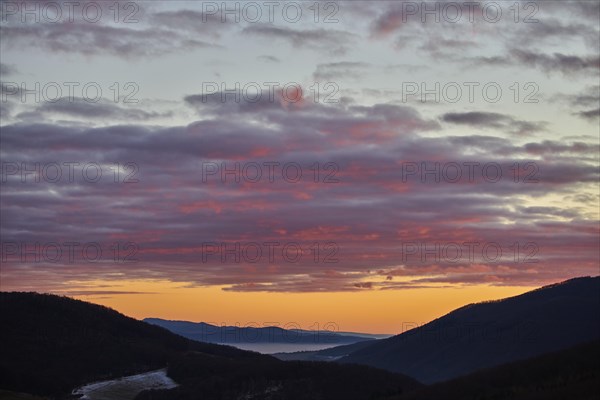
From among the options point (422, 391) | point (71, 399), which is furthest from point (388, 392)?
point (71, 399)

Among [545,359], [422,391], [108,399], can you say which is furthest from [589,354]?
[108,399]

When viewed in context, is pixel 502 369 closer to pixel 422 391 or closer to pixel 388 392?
pixel 422 391

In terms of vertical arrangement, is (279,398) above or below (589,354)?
below

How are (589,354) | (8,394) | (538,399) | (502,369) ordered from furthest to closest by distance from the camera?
1. (8,394)
2. (502,369)
3. (589,354)
4. (538,399)

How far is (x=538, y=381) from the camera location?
113438mm

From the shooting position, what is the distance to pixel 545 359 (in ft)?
416

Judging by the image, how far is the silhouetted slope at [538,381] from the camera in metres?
94.2

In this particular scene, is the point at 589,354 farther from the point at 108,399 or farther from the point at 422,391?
the point at 108,399

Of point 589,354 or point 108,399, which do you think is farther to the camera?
point 108,399

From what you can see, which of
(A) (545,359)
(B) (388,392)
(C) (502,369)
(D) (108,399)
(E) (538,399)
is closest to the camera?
(E) (538,399)

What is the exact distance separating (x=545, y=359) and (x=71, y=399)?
114 m

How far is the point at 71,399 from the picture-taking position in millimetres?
199375

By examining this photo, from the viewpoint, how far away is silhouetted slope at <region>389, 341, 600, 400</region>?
94.2 meters

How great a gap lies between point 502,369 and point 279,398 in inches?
2988
